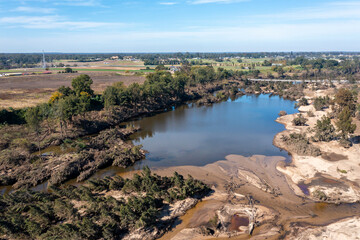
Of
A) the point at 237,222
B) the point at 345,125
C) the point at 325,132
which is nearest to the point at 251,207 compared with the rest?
the point at 237,222

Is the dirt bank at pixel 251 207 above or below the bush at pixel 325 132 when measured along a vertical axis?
below

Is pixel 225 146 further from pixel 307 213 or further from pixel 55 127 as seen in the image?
pixel 55 127

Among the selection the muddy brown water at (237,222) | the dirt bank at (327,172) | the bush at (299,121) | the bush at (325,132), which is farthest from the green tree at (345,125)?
the muddy brown water at (237,222)

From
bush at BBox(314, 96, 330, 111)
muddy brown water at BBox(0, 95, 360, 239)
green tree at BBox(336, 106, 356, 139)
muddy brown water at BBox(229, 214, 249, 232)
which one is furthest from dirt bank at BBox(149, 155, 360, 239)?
bush at BBox(314, 96, 330, 111)

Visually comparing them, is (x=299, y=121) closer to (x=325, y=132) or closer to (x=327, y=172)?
(x=325, y=132)

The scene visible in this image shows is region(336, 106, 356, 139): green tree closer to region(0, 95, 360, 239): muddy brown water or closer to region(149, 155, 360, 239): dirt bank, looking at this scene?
region(0, 95, 360, 239): muddy brown water

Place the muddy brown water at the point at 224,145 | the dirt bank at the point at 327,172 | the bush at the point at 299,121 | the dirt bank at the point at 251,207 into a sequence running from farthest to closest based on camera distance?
the bush at the point at 299,121 < the dirt bank at the point at 327,172 < the muddy brown water at the point at 224,145 < the dirt bank at the point at 251,207

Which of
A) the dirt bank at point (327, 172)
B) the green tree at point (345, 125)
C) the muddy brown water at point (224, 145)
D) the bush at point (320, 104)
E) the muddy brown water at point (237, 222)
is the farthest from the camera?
the bush at point (320, 104)

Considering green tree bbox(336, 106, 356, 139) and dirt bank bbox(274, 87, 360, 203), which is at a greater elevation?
green tree bbox(336, 106, 356, 139)

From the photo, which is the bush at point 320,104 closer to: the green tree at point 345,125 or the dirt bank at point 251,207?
the green tree at point 345,125

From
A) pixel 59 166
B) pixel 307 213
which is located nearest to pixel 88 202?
pixel 59 166

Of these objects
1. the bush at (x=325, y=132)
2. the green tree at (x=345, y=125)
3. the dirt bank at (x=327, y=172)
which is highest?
the green tree at (x=345, y=125)

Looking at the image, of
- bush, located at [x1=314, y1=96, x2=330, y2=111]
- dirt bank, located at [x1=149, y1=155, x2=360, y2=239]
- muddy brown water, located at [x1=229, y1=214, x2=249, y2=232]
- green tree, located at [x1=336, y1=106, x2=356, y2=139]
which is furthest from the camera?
bush, located at [x1=314, y1=96, x2=330, y2=111]
